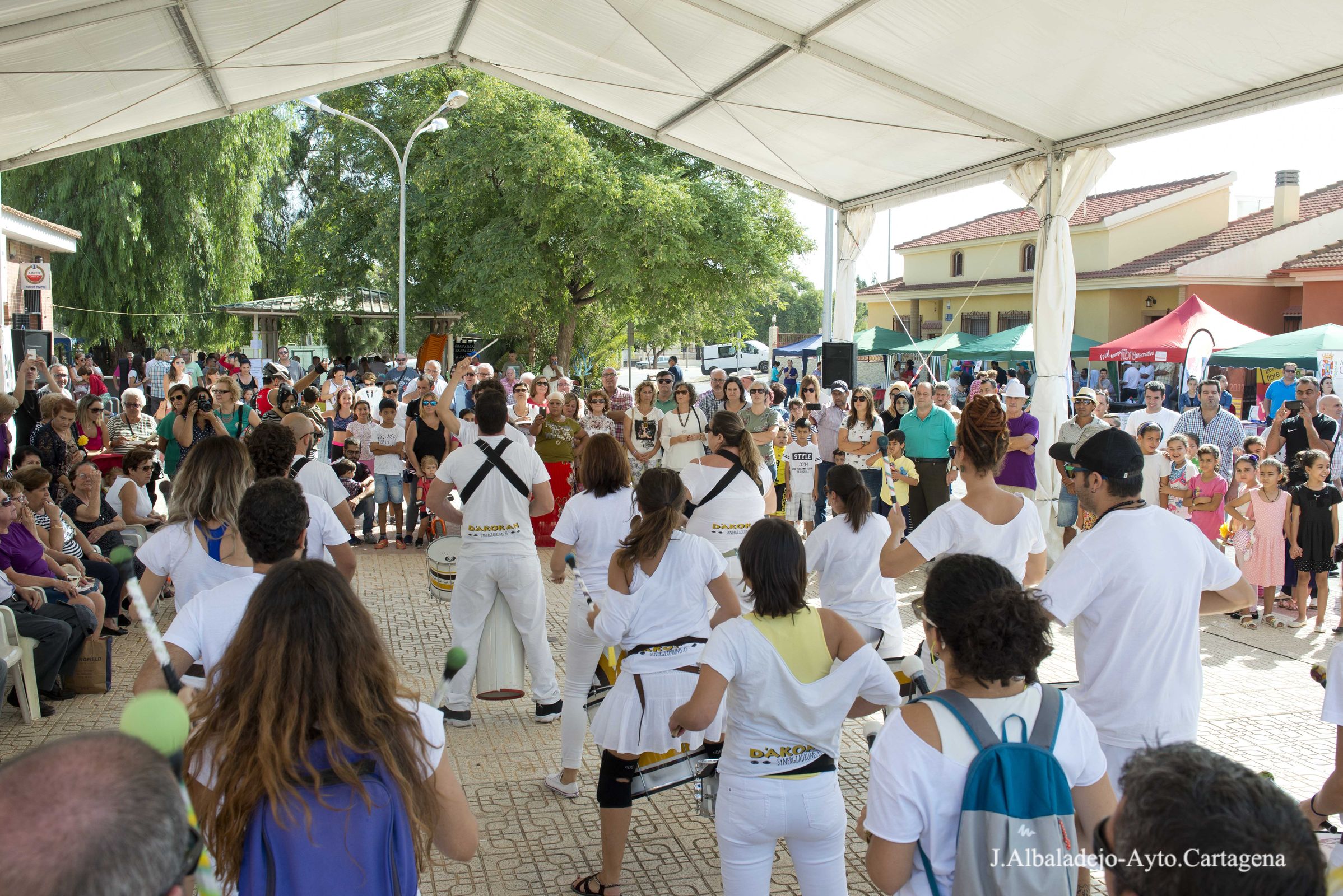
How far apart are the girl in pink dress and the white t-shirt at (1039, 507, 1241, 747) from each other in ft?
19.9

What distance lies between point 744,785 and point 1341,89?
6.58 m

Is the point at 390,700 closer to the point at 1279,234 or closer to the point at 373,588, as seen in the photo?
the point at 373,588

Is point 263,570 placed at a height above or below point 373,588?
above

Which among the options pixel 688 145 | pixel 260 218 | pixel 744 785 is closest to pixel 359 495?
pixel 688 145

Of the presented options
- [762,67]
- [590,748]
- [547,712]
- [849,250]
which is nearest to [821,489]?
[849,250]

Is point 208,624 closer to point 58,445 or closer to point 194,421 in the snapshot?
point 194,421

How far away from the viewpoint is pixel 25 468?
6.71 metres

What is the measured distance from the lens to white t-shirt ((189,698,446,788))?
1.96 metres

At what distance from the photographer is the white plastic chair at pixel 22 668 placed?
5.56 m

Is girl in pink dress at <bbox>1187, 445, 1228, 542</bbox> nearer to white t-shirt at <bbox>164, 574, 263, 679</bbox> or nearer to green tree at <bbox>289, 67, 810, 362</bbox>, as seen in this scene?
white t-shirt at <bbox>164, 574, 263, 679</bbox>

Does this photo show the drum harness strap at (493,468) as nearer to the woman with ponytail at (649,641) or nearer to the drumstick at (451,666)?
the woman with ponytail at (649,641)

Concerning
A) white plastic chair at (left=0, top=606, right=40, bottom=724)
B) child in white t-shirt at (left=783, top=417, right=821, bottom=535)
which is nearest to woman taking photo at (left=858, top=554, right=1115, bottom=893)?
white plastic chair at (left=0, top=606, right=40, bottom=724)

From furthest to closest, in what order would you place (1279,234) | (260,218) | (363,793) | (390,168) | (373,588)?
1. (260,218)
2. (1279,234)
3. (390,168)
4. (373,588)
5. (363,793)

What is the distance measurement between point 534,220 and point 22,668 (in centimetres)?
1816
